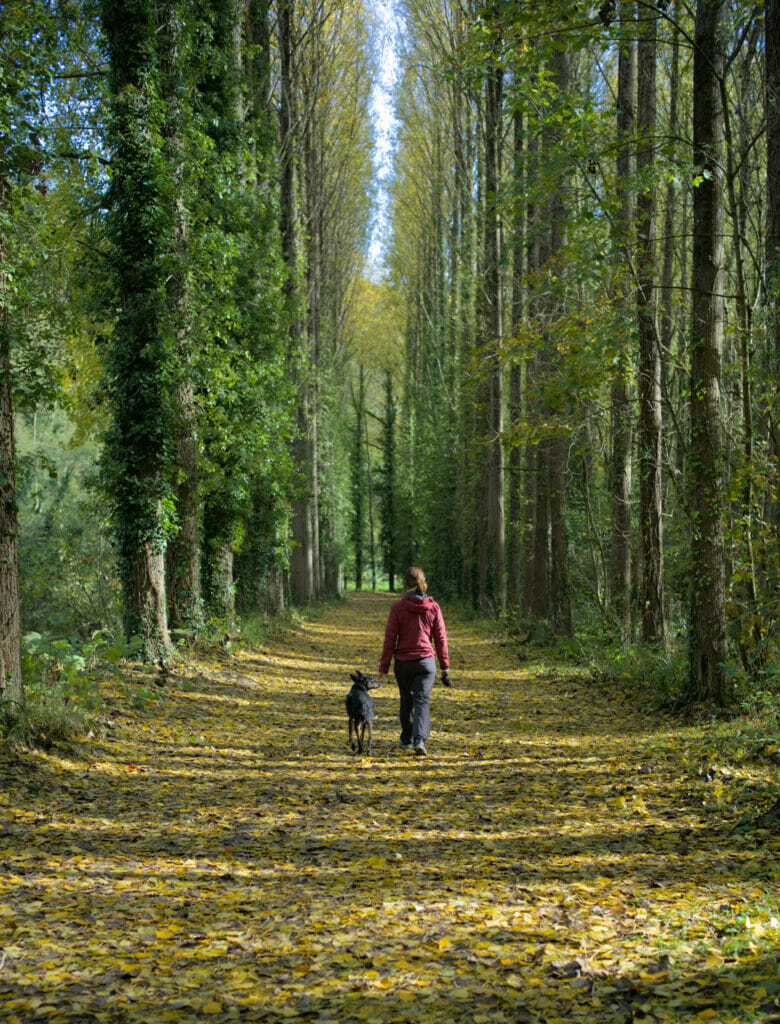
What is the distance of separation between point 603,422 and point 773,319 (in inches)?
236

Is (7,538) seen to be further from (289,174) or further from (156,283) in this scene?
(289,174)

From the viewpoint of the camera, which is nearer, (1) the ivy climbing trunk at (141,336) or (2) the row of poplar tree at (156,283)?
(2) the row of poplar tree at (156,283)

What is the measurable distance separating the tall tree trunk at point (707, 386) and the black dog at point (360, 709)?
3.54 m

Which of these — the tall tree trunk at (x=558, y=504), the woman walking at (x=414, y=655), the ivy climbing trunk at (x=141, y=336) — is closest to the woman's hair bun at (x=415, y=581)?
the woman walking at (x=414, y=655)

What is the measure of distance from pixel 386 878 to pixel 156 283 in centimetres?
873

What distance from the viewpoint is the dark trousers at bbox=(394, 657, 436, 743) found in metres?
8.39

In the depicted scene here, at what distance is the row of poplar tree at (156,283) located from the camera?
7.33 metres

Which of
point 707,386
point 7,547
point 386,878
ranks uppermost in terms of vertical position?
point 707,386

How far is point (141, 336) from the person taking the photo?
11.0 metres

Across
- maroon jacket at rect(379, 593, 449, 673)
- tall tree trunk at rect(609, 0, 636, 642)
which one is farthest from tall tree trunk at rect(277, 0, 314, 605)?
maroon jacket at rect(379, 593, 449, 673)

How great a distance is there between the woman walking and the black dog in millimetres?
237

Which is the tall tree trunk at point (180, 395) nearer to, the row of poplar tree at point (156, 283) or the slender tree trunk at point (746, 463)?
the row of poplar tree at point (156, 283)

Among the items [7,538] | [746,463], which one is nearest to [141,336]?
[7,538]

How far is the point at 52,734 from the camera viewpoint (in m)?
7.28
